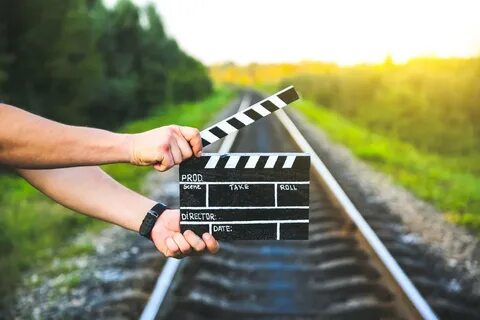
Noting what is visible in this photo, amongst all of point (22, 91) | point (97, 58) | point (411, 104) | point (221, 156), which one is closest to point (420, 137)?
point (411, 104)

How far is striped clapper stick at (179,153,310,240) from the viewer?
65.4 inches

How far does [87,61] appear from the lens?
1161cm

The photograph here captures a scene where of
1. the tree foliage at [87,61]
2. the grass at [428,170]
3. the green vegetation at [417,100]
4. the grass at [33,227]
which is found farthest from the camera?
the tree foliage at [87,61]

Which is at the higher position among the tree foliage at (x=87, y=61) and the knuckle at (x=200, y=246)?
the tree foliage at (x=87, y=61)

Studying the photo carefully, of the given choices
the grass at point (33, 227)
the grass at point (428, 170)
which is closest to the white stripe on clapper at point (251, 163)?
the grass at point (33, 227)

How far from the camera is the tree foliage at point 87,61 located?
1020 cm

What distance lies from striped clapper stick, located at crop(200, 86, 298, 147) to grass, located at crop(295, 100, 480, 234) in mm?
3922

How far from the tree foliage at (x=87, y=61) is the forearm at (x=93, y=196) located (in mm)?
6900

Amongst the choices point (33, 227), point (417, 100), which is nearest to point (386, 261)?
point (33, 227)

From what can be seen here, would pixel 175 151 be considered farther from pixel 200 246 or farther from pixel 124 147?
pixel 200 246

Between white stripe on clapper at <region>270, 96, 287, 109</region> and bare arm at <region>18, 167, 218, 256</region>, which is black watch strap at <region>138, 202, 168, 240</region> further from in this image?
white stripe on clapper at <region>270, 96, 287, 109</region>

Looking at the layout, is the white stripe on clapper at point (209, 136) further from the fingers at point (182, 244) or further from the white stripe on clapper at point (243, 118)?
the fingers at point (182, 244)

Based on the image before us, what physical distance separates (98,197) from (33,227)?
341cm

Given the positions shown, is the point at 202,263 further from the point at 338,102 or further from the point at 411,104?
the point at 338,102
